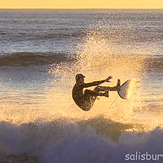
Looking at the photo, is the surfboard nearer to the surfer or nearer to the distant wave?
the surfer

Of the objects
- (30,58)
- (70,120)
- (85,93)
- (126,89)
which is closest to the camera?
(85,93)

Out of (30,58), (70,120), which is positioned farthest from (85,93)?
(30,58)

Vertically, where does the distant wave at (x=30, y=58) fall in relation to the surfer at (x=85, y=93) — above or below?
above

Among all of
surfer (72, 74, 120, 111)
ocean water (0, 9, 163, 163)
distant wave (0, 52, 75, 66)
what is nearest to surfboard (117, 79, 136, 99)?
surfer (72, 74, 120, 111)

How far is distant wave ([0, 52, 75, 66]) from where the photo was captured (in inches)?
1048

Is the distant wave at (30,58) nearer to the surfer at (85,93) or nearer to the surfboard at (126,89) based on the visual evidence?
the surfboard at (126,89)

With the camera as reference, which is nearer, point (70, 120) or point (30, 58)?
point (70, 120)

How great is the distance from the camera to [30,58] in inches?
1104

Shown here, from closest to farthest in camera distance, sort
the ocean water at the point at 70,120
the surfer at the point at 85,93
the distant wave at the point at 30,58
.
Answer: the ocean water at the point at 70,120 → the surfer at the point at 85,93 → the distant wave at the point at 30,58

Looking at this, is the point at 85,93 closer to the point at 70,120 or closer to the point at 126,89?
the point at 70,120

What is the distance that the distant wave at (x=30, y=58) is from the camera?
2662 centimetres

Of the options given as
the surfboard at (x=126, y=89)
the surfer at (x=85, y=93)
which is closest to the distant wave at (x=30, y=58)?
the surfboard at (x=126, y=89)

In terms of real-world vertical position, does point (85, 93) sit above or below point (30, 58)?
below

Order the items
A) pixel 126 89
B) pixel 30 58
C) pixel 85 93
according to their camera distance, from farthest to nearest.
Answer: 1. pixel 30 58
2. pixel 126 89
3. pixel 85 93
